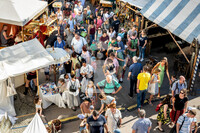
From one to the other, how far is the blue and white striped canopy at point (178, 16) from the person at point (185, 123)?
3.71 metres

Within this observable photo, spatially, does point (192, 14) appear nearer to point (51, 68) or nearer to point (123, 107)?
point (123, 107)

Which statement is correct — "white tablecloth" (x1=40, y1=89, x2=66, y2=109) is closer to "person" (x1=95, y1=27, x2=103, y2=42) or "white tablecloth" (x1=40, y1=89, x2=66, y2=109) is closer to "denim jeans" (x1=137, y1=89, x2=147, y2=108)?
"denim jeans" (x1=137, y1=89, x2=147, y2=108)

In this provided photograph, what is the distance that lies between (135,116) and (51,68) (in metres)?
4.69

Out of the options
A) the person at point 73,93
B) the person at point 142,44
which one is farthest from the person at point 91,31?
the person at point 73,93

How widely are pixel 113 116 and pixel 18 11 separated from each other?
590 centimetres

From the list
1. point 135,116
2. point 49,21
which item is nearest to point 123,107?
point 135,116

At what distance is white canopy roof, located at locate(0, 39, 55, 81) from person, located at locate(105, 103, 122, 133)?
9.58 feet

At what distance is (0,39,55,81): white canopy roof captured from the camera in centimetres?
835

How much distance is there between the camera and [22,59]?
29.1ft

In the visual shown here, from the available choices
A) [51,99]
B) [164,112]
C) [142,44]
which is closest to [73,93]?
[51,99]

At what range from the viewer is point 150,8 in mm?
11438

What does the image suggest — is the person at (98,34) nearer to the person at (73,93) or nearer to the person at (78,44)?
the person at (78,44)

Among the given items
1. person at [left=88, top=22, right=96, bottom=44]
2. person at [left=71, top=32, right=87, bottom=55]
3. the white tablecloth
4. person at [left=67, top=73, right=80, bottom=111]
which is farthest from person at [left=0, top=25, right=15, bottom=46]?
person at [left=67, top=73, right=80, bottom=111]

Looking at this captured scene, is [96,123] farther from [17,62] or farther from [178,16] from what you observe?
[178,16]
